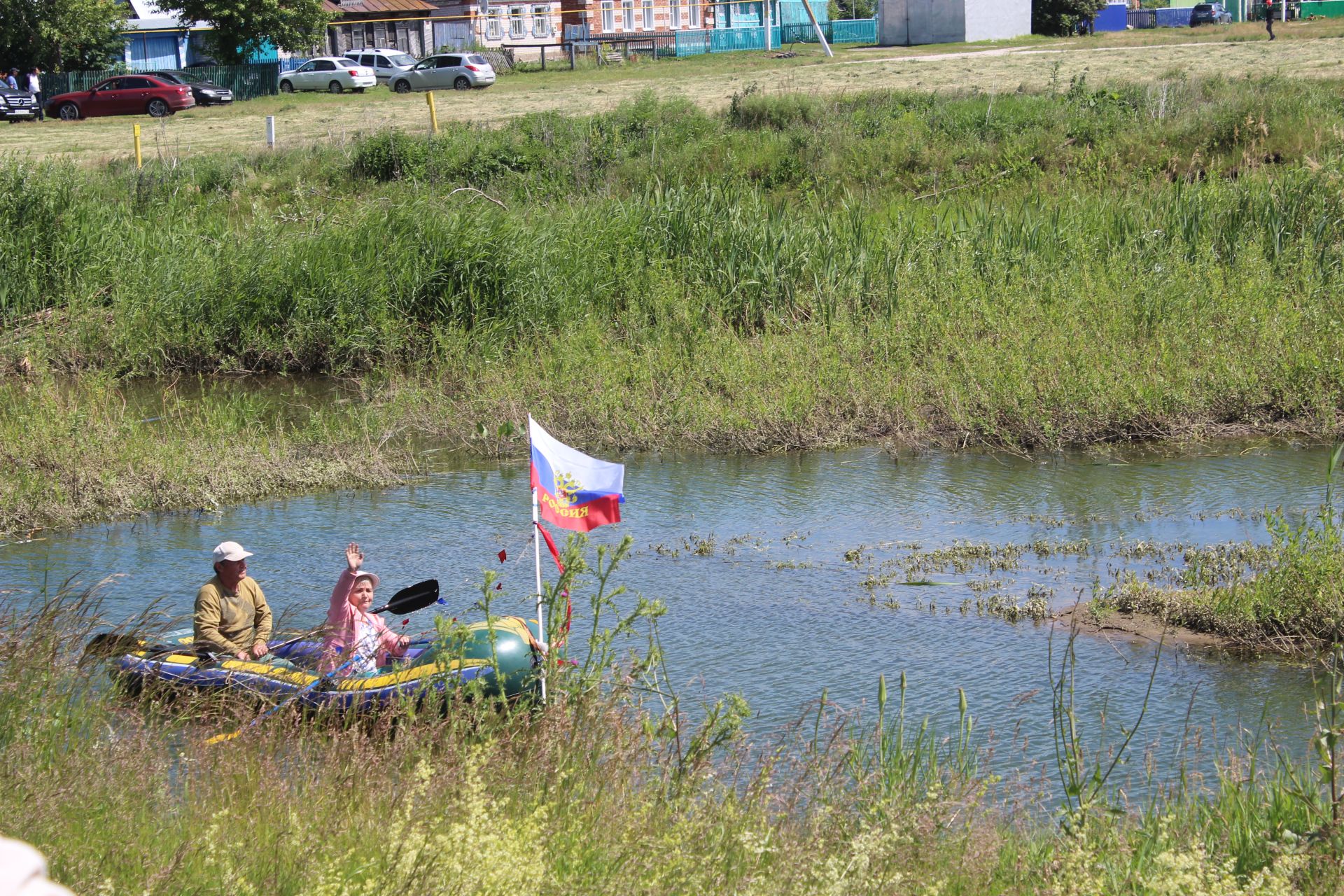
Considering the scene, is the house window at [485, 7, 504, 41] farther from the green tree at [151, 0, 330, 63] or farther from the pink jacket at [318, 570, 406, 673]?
the pink jacket at [318, 570, 406, 673]

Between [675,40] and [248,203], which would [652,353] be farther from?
[675,40]

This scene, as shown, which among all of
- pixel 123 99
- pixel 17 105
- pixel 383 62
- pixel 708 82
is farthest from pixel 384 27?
pixel 708 82

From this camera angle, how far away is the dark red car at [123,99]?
4138cm

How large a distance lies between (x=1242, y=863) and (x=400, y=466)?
998cm

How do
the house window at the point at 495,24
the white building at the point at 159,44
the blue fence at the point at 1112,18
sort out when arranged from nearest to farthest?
the white building at the point at 159,44 → the house window at the point at 495,24 → the blue fence at the point at 1112,18

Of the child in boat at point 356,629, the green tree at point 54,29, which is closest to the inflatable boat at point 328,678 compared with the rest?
the child in boat at point 356,629

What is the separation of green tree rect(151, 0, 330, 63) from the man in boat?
42813mm

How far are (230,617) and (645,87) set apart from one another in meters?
35.0

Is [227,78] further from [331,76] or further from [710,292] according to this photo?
[710,292]

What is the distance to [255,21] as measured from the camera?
47125 millimetres

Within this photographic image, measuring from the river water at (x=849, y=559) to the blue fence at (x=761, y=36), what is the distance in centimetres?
4587

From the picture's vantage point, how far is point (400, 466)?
13.6m

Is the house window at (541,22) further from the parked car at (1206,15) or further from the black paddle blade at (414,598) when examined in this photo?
the black paddle blade at (414,598)

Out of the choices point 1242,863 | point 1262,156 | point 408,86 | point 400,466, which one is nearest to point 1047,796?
point 1242,863
